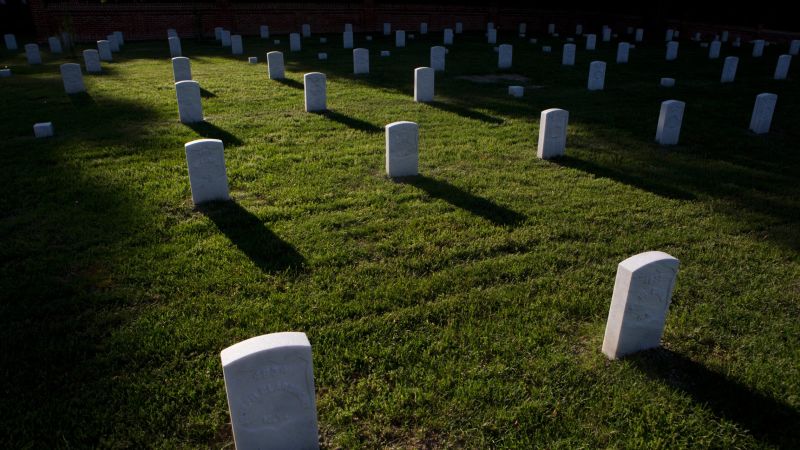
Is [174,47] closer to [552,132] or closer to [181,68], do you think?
[181,68]

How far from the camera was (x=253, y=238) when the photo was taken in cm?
566

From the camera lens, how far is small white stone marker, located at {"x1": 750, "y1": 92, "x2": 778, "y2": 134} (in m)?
9.91

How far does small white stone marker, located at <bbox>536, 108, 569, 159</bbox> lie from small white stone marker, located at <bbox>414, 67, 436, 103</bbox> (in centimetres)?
423

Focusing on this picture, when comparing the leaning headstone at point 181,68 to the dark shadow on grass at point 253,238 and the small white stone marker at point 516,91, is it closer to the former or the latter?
the small white stone marker at point 516,91

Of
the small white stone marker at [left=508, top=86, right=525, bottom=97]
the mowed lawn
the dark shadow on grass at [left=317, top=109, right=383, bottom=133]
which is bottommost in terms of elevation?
the mowed lawn

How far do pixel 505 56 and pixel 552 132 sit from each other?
9850 mm

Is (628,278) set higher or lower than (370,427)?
higher

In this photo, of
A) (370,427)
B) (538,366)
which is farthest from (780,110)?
(370,427)

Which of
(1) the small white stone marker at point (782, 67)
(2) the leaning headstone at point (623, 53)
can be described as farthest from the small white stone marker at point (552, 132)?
(2) the leaning headstone at point (623, 53)

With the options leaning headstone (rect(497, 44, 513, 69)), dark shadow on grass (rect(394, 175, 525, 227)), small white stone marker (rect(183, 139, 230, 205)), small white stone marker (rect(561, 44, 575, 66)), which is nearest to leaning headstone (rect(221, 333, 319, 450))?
dark shadow on grass (rect(394, 175, 525, 227))

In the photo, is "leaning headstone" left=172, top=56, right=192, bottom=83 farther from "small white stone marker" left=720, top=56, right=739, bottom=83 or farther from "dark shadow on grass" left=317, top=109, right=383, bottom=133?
"small white stone marker" left=720, top=56, right=739, bottom=83

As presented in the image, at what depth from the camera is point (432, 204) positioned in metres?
6.58

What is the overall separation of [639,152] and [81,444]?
27.6 feet

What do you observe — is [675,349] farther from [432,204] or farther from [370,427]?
[432,204]
